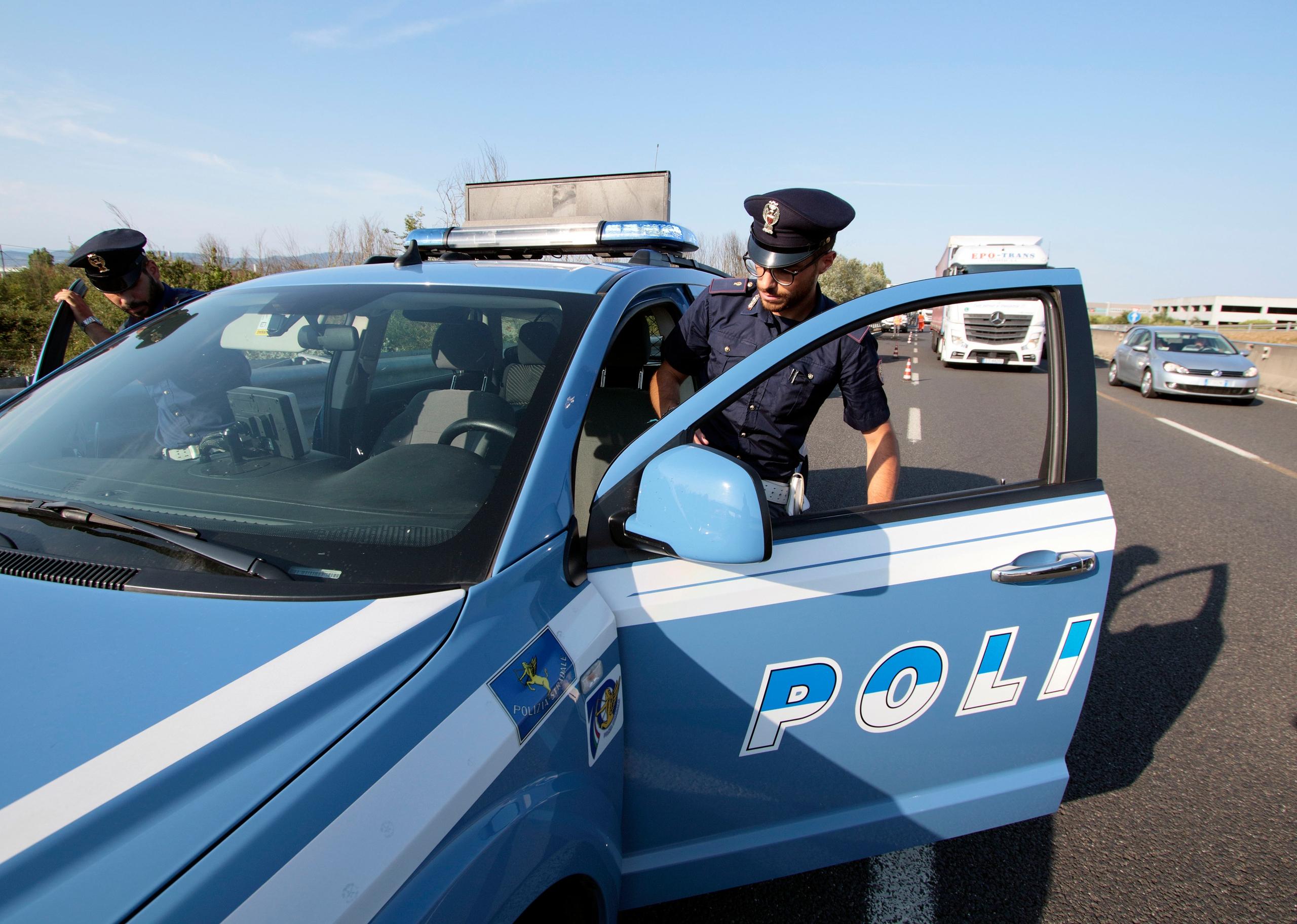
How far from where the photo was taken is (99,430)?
1.81 metres

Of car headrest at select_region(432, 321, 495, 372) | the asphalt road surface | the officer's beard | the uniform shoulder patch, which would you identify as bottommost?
the asphalt road surface

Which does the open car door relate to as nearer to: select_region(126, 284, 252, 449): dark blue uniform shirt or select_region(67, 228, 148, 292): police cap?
select_region(126, 284, 252, 449): dark blue uniform shirt

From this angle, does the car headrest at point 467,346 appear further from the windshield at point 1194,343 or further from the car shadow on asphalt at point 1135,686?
the windshield at point 1194,343

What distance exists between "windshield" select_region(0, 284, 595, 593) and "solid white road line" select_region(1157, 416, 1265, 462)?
9.81 meters

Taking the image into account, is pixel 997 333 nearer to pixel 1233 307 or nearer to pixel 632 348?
pixel 632 348

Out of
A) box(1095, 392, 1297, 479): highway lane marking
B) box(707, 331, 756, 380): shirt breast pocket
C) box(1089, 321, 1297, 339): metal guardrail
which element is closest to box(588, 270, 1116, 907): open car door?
box(707, 331, 756, 380): shirt breast pocket

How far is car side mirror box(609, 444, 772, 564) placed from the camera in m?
1.38

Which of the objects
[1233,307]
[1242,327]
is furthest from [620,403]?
[1233,307]

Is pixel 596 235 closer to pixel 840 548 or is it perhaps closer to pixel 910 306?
pixel 910 306

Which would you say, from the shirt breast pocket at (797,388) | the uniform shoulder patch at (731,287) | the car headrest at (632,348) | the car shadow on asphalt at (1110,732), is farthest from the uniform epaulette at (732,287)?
the car shadow on asphalt at (1110,732)

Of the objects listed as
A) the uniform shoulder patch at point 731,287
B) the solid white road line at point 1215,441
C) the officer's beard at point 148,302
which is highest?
the uniform shoulder patch at point 731,287

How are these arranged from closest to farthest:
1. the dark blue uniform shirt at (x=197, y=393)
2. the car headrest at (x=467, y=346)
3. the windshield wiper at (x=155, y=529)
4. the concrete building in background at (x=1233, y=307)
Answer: the windshield wiper at (x=155, y=529) → the dark blue uniform shirt at (x=197, y=393) → the car headrest at (x=467, y=346) → the concrete building in background at (x=1233, y=307)

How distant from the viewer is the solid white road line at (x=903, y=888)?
6.93 feet

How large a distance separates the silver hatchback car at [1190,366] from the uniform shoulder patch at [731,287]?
1502 centimetres
